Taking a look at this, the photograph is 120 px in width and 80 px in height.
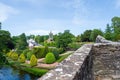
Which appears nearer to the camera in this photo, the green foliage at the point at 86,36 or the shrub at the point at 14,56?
the shrub at the point at 14,56

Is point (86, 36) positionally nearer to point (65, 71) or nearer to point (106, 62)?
point (106, 62)

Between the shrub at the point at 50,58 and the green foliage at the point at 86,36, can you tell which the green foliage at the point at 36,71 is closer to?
the shrub at the point at 50,58

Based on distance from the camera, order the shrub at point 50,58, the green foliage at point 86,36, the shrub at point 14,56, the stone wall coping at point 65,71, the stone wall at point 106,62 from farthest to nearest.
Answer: the green foliage at point 86,36, the shrub at point 14,56, the shrub at point 50,58, the stone wall at point 106,62, the stone wall coping at point 65,71

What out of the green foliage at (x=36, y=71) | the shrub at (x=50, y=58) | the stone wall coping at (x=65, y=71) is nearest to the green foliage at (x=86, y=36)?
the shrub at (x=50, y=58)

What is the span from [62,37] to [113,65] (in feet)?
210

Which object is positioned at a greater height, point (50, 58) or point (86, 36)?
point (86, 36)

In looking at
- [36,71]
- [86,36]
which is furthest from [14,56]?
[36,71]

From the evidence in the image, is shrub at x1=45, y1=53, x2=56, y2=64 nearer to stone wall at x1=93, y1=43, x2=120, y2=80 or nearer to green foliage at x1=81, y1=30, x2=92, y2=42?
green foliage at x1=81, y1=30, x2=92, y2=42

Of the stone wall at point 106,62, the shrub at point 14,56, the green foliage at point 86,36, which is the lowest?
the shrub at point 14,56

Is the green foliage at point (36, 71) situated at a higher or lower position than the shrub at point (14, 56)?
lower

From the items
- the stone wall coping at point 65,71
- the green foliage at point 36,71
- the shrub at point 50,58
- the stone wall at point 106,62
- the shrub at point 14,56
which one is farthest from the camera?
the shrub at point 14,56

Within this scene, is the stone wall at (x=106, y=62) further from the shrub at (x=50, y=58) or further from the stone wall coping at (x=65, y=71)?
the shrub at (x=50, y=58)

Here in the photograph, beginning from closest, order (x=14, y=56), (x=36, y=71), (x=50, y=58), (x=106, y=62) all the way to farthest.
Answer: (x=106, y=62), (x=36, y=71), (x=50, y=58), (x=14, y=56)

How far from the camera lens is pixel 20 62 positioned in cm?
6212
